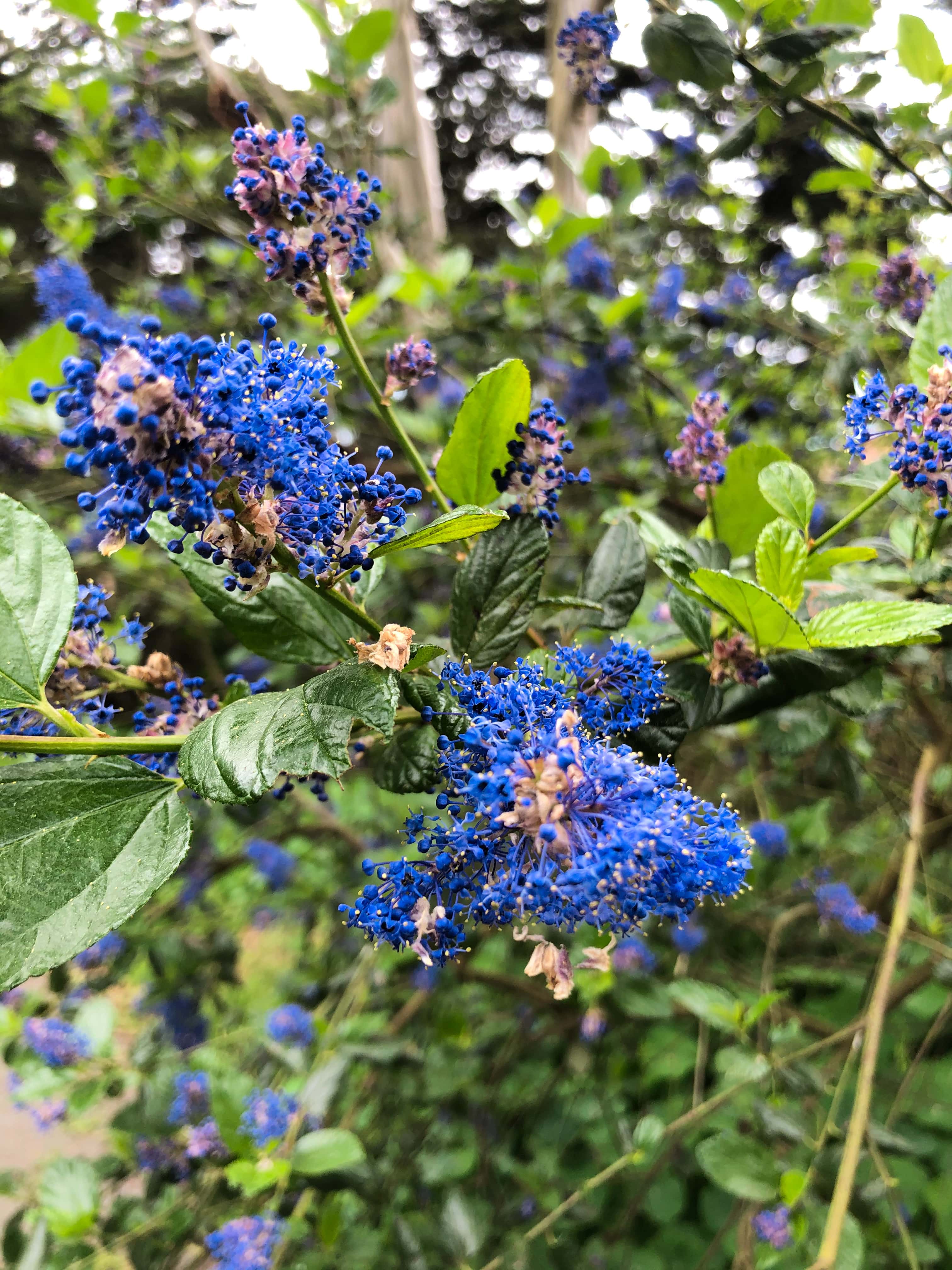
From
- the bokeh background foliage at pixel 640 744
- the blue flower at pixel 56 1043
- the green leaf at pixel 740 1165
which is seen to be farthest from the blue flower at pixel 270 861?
the green leaf at pixel 740 1165

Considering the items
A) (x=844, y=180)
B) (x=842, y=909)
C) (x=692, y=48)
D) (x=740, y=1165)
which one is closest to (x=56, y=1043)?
(x=740, y=1165)

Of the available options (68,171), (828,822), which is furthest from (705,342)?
(68,171)

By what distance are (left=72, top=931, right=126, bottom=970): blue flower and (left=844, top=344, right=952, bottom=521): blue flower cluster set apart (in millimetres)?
2318

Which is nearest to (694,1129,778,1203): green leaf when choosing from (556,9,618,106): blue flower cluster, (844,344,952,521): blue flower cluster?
(844,344,952,521): blue flower cluster

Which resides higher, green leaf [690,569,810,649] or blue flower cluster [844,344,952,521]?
blue flower cluster [844,344,952,521]

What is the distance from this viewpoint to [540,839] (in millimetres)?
648

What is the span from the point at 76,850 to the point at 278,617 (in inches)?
12.1

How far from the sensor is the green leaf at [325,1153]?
1.48 m

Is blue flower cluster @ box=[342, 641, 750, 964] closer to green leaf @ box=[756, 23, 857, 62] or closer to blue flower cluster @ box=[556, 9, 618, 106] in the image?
green leaf @ box=[756, 23, 857, 62]

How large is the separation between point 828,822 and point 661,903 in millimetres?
3389

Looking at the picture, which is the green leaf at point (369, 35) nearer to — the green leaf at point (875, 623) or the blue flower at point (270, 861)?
the green leaf at point (875, 623)

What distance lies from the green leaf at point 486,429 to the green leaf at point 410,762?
11.8 inches

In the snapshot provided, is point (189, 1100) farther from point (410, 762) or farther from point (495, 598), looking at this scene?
point (495, 598)

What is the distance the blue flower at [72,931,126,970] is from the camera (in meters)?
2.28
